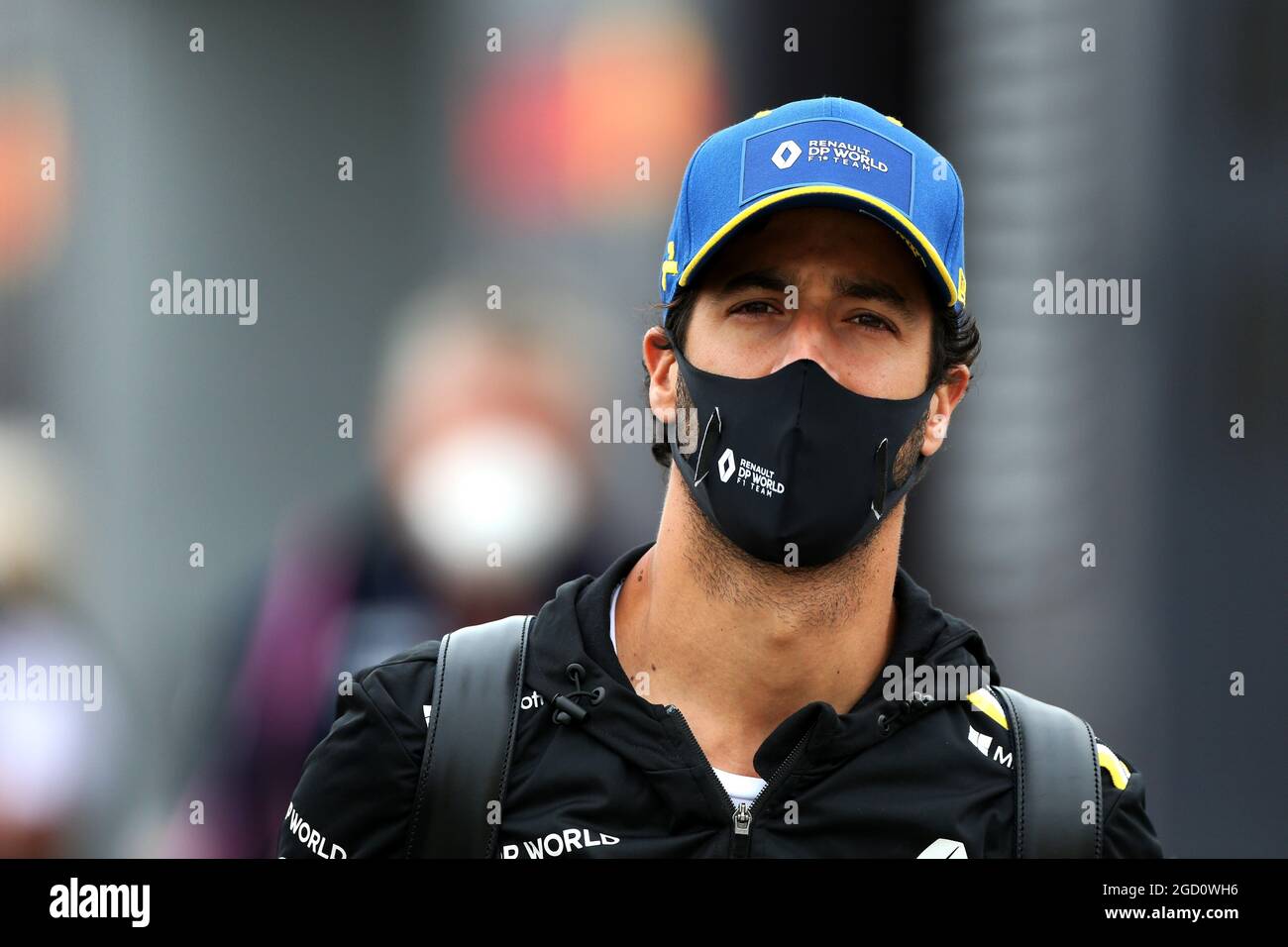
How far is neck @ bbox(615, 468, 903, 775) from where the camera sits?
88.4 inches

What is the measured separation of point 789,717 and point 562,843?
400 millimetres

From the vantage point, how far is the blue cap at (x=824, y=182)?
2219 millimetres

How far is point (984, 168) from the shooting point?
4.58m

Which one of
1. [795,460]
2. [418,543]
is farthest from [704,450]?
[418,543]

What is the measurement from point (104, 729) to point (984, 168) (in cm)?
342

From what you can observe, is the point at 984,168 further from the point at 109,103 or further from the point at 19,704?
the point at 19,704

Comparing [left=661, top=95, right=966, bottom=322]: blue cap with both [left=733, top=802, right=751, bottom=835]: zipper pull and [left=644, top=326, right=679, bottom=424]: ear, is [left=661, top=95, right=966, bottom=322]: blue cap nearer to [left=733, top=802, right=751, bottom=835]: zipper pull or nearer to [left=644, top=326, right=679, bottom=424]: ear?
[left=644, top=326, right=679, bottom=424]: ear

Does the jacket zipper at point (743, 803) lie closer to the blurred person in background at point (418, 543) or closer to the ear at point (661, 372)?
the ear at point (661, 372)

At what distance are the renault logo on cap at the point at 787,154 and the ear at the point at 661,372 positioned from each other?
34 cm

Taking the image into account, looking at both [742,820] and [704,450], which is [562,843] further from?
[704,450]

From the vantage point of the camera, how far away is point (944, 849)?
2.11 m

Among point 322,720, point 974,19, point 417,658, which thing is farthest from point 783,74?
point 417,658

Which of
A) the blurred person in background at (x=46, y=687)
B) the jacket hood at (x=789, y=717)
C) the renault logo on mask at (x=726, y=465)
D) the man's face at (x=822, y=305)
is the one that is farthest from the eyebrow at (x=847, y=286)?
the blurred person in background at (x=46, y=687)

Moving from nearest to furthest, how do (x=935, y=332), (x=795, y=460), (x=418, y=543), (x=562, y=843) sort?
(x=562, y=843)
(x=795, y=460)
(x=935, y=332)
(x=418, y=543)
